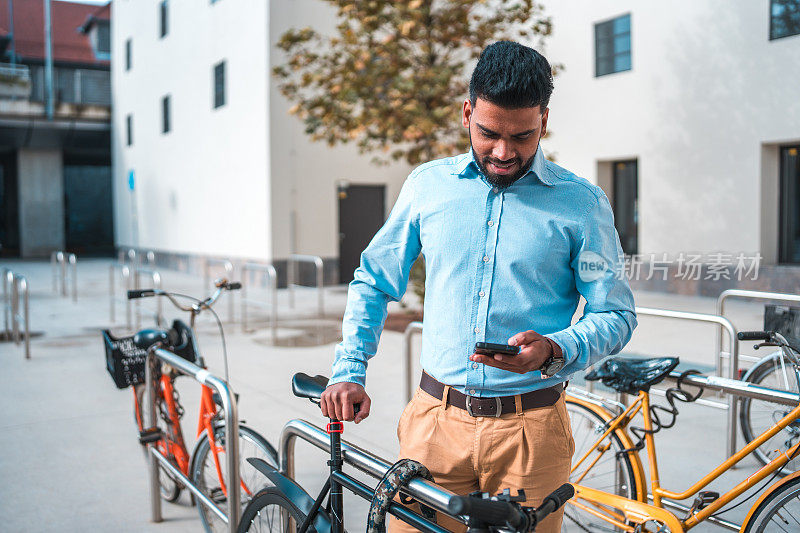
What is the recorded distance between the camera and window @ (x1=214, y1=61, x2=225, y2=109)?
16116mm

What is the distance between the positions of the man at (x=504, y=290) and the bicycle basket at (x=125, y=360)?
243cm

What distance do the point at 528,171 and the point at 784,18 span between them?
9897 mm

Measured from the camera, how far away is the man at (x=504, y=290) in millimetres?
1746

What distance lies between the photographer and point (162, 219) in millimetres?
20547

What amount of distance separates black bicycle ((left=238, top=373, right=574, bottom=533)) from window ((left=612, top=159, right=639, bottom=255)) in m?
11.4

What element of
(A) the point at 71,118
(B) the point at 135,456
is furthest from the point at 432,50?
(A) the point at 71,118

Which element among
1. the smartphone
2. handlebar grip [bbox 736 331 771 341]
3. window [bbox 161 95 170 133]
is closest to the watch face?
the smartphone

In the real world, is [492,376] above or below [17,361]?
above

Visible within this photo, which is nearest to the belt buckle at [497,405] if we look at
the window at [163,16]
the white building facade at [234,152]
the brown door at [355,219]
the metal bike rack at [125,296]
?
the metal bike rack at [125,296]

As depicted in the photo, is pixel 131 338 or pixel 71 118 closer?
pixel 131 338

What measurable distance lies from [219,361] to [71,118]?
64.1 feet

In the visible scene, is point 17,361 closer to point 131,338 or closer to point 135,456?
Answer: point 135,456

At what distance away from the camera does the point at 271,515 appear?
2.30 meters

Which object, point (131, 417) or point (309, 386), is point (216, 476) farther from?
point (131, 417)
